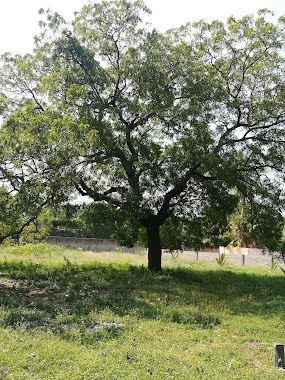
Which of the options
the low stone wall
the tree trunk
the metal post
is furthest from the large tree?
the low stone wall

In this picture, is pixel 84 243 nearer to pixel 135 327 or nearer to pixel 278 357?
pixel 135 327

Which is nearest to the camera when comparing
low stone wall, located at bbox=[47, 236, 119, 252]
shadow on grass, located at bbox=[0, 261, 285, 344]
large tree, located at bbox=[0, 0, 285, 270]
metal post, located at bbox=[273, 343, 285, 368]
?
metal post, located at bbox=[273, 343, 285, 368]

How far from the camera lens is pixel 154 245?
51.6 feet

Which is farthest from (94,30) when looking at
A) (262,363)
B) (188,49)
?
(262,363)

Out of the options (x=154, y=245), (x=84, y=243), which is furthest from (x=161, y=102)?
(x=84, y=243)

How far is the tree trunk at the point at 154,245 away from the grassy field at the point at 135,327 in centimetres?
118

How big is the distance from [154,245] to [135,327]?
8114mm

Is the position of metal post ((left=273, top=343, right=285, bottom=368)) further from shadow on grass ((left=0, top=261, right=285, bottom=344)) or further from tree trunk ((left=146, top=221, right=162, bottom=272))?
tree trunk ((left=146, top=221, right=162, bottom=272))

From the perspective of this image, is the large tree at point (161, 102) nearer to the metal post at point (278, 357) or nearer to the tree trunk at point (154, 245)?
the tree trunk at point (154, 245)

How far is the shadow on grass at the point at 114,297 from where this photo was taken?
7.89 m

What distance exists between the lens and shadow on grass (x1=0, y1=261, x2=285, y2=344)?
7887 mm

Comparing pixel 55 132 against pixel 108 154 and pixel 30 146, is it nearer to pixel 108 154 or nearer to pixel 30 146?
pixel 30 146

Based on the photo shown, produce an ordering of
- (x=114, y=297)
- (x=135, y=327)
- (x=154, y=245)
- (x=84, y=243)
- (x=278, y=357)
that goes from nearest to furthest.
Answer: (x=278, y=357) → (x=135, y=327) → (x=114, y=297) → (x=154, y=245) → (x=84, y=243)

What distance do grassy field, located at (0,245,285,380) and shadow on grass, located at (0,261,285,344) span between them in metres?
0.03
